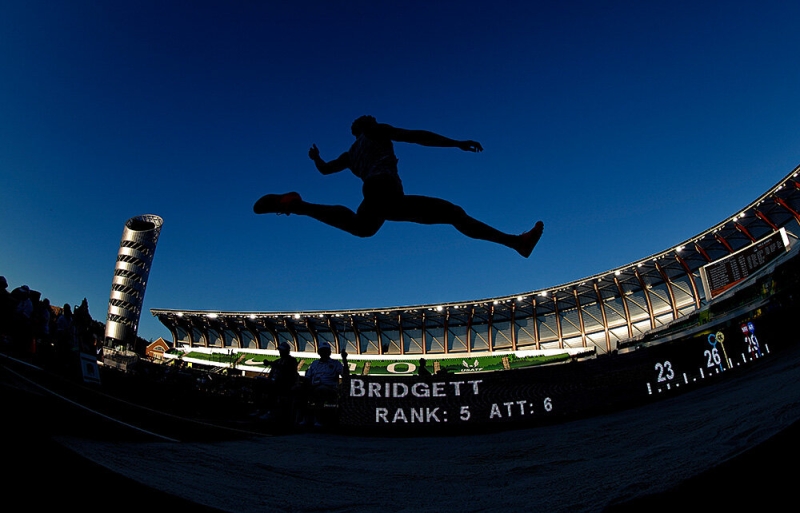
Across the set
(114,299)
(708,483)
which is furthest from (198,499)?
(114,299)

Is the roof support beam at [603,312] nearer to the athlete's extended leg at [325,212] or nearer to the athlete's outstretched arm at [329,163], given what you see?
the athlete's outstretched arm at [329,163]

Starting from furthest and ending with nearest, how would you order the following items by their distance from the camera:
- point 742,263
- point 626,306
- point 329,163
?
point 626,306, point 742,263, point 329,163

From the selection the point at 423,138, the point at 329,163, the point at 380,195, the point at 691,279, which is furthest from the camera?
the point at 691,279

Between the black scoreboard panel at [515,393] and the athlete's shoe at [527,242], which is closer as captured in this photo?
the athlete's shoe at [527,242]

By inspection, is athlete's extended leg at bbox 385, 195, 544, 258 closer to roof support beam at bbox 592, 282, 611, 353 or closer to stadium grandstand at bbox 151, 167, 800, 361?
stadium grandstand at bbox 151, 167, 800, 361

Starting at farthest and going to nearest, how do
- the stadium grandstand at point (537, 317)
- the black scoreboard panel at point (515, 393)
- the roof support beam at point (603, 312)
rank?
the roof support beam at point (603, 312)
the stadium grandstand at point (537, 317)
the black scoreboard panel at point (515, 393)

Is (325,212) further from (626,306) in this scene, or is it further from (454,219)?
(626,306)

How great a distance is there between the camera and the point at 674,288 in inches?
1462

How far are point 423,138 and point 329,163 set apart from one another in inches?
45.0

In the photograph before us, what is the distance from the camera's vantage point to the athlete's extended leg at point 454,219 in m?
3.30

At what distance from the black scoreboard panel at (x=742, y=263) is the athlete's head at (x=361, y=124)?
2734cm

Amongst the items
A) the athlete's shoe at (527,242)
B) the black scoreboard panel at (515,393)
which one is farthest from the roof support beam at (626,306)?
the athlete's shoe at (527,242)

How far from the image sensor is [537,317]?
42.5 m

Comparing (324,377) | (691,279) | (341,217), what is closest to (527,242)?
(341,217)
